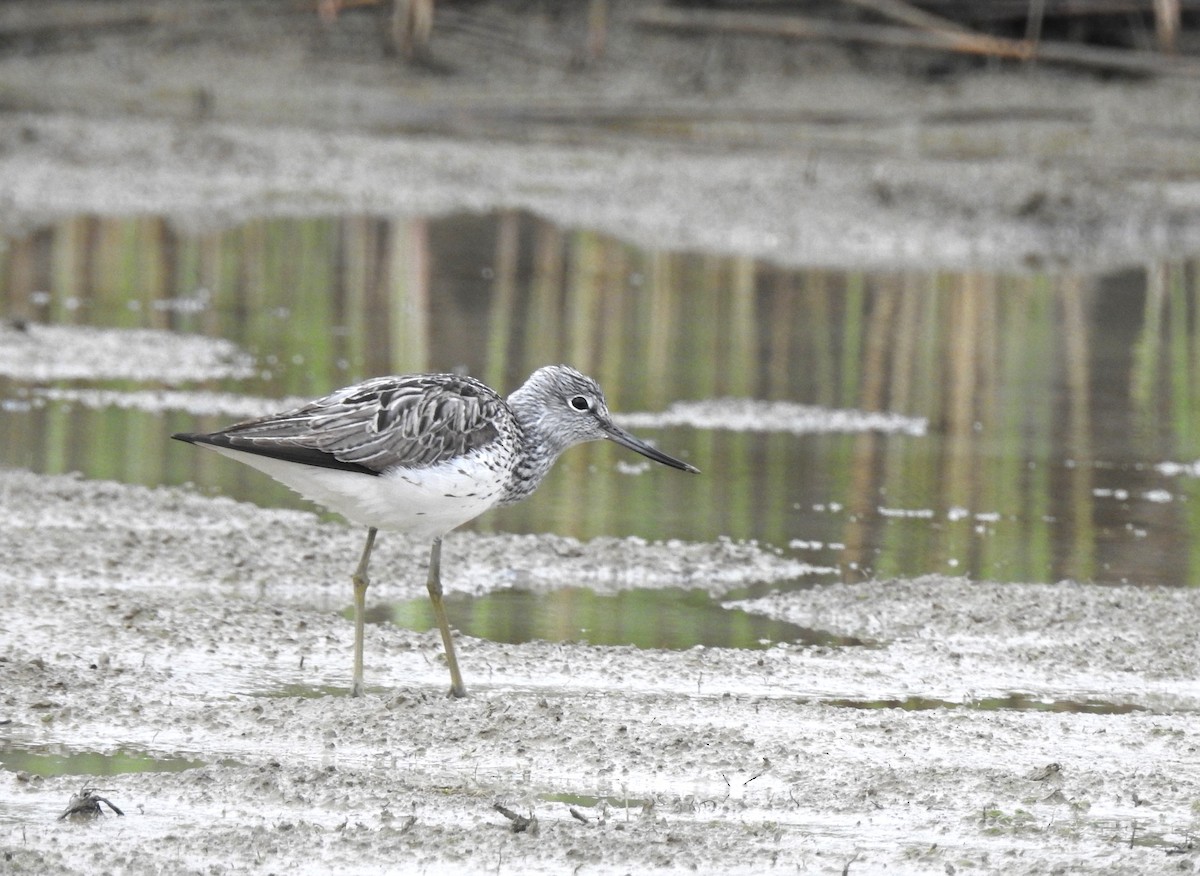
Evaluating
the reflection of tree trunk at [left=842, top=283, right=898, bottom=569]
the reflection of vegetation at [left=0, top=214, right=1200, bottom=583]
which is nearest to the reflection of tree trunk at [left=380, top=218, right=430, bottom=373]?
the reflection of vegetation at [left=0, top=214, right=1200, bottom=583]

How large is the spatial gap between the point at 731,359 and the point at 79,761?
8011mm

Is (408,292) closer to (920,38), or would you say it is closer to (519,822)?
(519,822)

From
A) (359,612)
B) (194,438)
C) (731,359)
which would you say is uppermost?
(194,438)

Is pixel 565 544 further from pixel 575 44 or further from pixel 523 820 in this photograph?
pixel 575 44

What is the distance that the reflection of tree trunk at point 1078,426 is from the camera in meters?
8.62

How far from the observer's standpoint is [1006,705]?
6.39 meters

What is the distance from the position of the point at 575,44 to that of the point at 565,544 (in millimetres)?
18131

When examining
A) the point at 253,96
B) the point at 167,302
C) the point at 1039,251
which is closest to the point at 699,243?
the point at 1039,251

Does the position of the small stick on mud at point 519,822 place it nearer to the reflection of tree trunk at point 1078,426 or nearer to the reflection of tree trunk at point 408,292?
the reflection of tree trunk at point 1078,426

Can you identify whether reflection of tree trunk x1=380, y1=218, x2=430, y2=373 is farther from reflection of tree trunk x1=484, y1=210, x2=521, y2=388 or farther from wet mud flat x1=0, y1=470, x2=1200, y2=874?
wet mud flat x1=0, y1=470, x2=1200, y2=874

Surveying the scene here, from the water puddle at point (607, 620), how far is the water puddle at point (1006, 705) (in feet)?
2.18

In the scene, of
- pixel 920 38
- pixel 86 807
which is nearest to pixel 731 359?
pixel 86 807

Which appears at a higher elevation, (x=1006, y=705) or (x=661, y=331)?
(x=661, y=331)

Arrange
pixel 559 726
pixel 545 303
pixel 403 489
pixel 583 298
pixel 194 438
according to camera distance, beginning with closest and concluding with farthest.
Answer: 1. pixel 559 726
2. pixel 194 438
3. pixel 403 489
4. pixel 545 303
5. pixel 583 298
